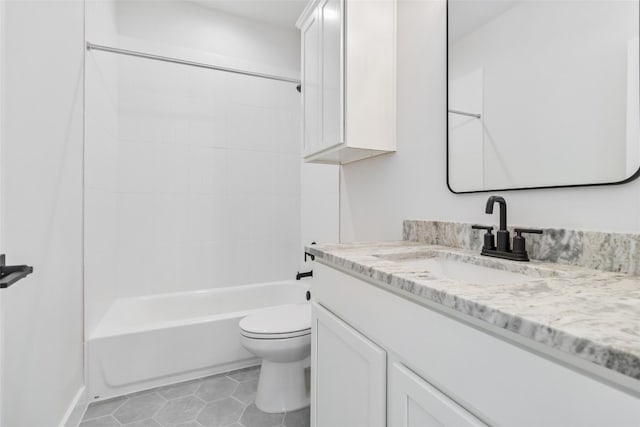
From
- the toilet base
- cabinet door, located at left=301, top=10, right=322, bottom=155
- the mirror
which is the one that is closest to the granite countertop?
the mirror

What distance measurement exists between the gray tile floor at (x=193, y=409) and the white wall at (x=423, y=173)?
1071 millimetres

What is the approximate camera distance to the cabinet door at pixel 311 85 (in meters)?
1.59

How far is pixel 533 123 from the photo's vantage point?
932mm

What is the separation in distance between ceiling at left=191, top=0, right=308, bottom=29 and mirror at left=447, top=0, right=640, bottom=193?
5.49 feet

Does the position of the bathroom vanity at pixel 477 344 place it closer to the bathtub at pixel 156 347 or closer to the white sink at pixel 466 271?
the white sink at pixel 466 271

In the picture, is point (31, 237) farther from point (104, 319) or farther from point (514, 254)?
point (514, 254)

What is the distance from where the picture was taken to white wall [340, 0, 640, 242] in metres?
A: 0.91

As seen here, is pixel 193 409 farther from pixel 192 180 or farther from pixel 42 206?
pixel 192 180

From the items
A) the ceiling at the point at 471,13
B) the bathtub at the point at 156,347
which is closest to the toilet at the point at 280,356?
the bathtub at the point at 156,347

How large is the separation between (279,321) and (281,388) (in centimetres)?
34

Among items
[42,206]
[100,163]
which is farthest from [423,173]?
[100,163]

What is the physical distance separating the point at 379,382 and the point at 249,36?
2.84m

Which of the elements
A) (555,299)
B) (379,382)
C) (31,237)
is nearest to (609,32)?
(555,299)

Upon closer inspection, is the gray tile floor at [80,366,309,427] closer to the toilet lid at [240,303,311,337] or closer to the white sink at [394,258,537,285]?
the toilet lid at [240,303,311,337]
